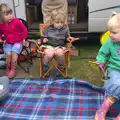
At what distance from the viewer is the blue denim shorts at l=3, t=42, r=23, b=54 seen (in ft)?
14.5

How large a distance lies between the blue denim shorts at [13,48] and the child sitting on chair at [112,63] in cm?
173

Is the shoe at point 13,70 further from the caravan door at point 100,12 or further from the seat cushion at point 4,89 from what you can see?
the caravan door at point 100,12

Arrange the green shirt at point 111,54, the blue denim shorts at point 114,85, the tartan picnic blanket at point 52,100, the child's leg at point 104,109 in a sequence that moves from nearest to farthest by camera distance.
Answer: the blue denim shorts at point 114,85 < the child's leg at point 104,109 < the green shirt at point 111,54 < the tartan picnic blanket at point 52,100

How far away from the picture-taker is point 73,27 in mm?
5961

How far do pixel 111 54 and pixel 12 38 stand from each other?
2.01 m

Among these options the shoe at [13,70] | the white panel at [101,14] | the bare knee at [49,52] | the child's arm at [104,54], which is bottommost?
the shoe at [13,70]

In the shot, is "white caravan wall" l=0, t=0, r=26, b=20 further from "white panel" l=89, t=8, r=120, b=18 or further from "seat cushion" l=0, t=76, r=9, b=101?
"seat cushion" l=0, t=76, r=9, b=101

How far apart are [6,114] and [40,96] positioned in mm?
601

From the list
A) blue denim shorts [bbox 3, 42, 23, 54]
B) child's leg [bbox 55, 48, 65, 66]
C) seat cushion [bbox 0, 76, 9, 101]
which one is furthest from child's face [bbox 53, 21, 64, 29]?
seat cushion [bbox 0, 76, 9, 101]

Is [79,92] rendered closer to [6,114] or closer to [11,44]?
[6,114]

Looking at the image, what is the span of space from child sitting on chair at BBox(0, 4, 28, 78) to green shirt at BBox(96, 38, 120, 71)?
1.76m

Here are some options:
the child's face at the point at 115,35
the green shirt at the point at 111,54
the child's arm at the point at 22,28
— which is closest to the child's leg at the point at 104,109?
the green shirt at the point at 111,54

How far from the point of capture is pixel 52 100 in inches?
141

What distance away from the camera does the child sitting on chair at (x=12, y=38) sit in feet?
14.5
